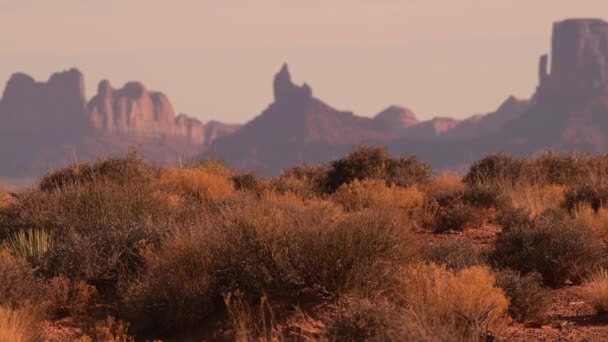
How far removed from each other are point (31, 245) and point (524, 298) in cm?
613

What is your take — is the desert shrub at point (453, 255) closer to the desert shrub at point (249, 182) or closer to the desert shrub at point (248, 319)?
the desert shrub at point (248, 319)

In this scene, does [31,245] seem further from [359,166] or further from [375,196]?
[359,166]

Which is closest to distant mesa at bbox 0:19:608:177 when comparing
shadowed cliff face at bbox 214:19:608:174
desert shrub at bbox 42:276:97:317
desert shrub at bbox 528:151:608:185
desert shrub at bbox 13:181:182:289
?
shadowed cliff face at bbox 214:19:608:174

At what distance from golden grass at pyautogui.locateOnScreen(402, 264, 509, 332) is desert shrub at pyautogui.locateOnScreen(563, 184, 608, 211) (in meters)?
9.24

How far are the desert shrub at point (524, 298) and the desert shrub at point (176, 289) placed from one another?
315 cm

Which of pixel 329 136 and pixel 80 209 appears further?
pixel 329 136

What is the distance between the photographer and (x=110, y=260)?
1059 cm

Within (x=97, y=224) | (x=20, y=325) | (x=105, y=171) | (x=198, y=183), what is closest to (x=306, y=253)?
(x=20, y=325)

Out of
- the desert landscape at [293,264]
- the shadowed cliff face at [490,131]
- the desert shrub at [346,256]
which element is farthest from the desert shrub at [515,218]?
the shadowed cliff face at [490,131]

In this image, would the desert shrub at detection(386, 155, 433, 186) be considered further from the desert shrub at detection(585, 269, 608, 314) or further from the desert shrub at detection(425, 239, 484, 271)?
the desert shrub at detection(585, 269, 608, 314)

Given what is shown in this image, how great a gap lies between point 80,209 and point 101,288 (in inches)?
105

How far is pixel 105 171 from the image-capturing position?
1816cm

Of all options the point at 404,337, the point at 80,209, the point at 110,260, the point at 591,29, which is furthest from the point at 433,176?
the point at 591,29

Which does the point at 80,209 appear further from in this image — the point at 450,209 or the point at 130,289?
the point at 450,209
